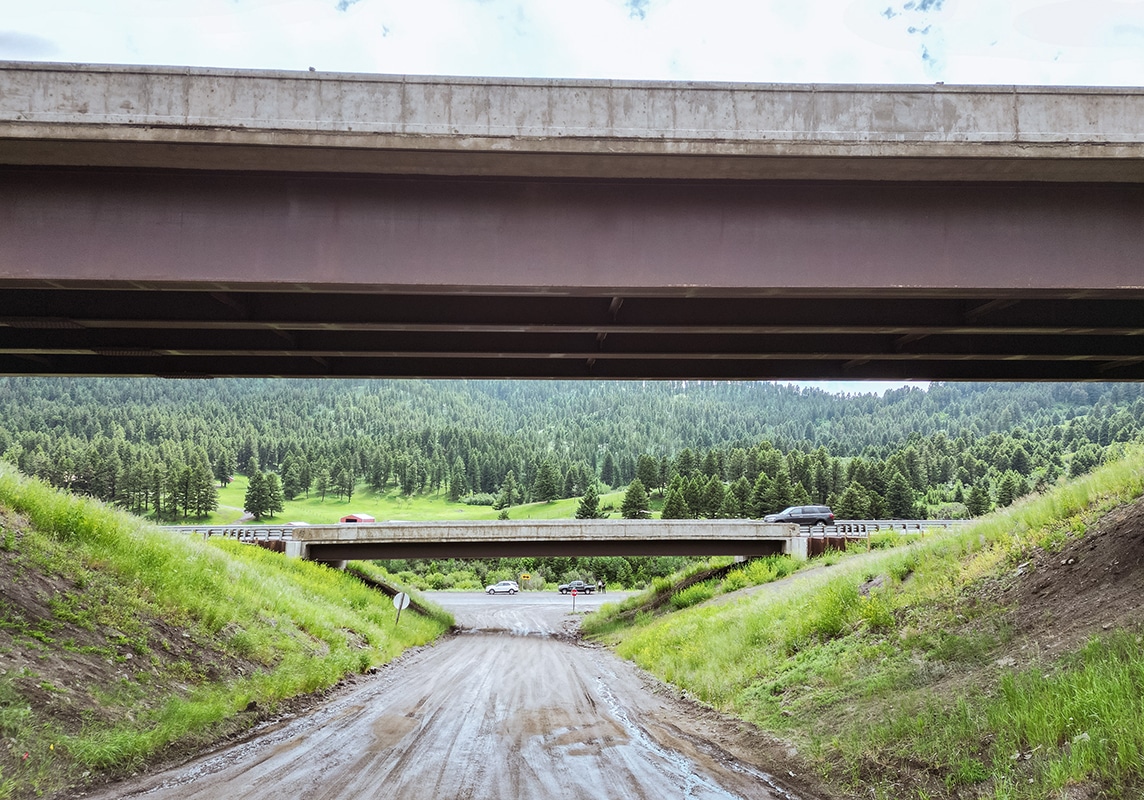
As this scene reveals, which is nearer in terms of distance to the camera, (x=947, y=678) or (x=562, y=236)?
(x=562, y=236)

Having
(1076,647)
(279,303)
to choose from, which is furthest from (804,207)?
(279,303)

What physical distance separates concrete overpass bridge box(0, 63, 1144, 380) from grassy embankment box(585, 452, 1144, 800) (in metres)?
4.64

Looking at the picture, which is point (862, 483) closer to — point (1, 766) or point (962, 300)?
point (962, 300)

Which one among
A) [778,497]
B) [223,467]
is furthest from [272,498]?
[778,497]

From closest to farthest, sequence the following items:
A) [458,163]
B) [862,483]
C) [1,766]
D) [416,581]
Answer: [1,766] < [458,163] < [416,581] < [862,483]

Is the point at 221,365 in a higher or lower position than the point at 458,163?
lower

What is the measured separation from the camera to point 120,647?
11.8 metres

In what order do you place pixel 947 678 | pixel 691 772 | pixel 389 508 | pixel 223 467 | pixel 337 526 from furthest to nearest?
pixel 223 467 → pixel 389 508 → pixel 337 526 → pixel 947 678 → pixel 691 772

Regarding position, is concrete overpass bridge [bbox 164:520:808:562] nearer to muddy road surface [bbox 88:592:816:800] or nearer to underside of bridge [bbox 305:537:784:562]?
underside of bridge [bbox 305:537:784:562]

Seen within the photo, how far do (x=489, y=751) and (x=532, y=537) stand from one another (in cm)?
2974

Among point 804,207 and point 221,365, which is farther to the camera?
point 221,365

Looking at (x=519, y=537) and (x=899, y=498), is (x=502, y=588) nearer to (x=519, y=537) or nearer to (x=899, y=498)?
(x=519, y=537)

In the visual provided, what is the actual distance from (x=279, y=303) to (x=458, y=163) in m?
3.90

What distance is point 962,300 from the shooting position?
10.5 meters
